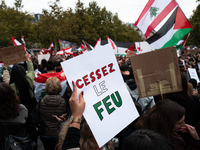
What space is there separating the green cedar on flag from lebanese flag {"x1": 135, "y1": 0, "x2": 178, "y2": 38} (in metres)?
0.16

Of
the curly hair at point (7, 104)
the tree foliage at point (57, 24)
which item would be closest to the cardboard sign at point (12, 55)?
the curly hair at point (7, 104)

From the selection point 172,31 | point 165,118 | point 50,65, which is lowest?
point 165,118

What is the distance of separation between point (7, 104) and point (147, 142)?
179cm

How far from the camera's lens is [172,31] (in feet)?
14.7

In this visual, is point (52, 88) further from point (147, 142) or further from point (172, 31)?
point (172, 31)

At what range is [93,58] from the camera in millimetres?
1616

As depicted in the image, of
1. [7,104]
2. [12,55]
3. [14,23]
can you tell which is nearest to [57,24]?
[14,23]

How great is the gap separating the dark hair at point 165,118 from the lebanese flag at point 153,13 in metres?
2.99

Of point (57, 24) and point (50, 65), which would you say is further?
point (57, 24)

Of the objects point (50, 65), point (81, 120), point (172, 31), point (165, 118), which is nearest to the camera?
point (81, 120)

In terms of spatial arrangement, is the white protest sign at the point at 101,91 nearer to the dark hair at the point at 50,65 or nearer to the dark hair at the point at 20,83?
the dark hair at the point at 20,83

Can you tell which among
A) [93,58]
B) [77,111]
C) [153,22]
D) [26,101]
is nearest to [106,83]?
[93,58]

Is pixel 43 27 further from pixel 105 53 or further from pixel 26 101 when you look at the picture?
pixel 105 53

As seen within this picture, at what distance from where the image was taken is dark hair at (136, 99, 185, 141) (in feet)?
6.26
